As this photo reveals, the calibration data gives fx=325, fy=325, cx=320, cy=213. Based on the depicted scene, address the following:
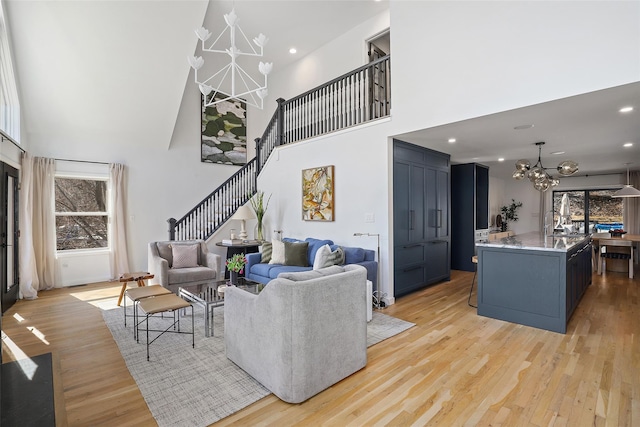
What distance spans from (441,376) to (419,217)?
2978mm

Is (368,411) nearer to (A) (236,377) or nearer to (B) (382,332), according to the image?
(A) (236,377)

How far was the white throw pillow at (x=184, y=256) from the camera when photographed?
5.37 metres

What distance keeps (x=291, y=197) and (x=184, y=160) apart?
2.85 m

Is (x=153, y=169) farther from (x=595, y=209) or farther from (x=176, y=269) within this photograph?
(x=595, y=209)

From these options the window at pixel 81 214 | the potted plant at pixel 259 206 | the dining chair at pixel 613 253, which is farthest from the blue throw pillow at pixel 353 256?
the dining chair at pixel 613 253

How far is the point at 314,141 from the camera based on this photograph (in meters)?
5.78

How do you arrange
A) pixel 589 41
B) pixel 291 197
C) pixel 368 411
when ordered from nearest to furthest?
pixel 368 411
pixel 589 41
pixel 291 197

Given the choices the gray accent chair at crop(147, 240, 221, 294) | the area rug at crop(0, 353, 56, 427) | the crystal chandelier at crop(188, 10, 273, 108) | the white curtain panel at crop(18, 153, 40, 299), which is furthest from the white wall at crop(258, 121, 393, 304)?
the white curtain panel at crop(18, 153, 40, 299)

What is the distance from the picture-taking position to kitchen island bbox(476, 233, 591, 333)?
3.64m

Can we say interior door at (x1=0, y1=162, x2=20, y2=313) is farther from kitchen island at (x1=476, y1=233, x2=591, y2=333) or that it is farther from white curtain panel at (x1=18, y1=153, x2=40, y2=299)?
kitchen island at (x1=476, y1=233, x2=591, y2=333)

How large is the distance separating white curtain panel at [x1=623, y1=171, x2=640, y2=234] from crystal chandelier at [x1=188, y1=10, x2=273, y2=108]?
9.26m

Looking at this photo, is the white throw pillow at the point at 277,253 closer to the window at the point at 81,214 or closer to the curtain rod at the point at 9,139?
the window at the point at 81,214

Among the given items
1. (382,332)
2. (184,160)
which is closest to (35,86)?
(184,160)

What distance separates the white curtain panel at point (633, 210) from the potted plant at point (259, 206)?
8999 millimetres
